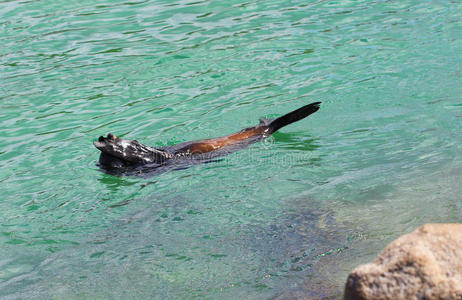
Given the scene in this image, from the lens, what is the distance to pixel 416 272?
9.26 ft

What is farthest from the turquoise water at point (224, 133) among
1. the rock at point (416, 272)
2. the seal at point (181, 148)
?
the rock at point (416, 272)

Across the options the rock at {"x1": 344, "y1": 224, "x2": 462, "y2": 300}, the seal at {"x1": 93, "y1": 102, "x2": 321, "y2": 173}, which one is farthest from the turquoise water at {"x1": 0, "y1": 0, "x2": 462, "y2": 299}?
the rock at {"x1": 344, "y1": 224, "x2": 462, "y2": 300}

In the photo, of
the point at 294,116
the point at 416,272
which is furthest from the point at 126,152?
the point at 416,272

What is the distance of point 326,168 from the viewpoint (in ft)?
20.6

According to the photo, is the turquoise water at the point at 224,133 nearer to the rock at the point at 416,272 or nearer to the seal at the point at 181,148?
the seal at the point at 181,148

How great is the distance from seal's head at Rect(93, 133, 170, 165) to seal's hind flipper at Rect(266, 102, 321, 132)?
1273 millimetres

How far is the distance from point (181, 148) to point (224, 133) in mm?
1091

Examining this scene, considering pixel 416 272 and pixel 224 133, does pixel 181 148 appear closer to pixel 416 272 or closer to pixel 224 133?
pixel 224 133

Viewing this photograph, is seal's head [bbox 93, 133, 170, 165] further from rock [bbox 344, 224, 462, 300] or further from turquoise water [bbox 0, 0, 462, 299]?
rock [bbox 344, 224, 462, 300]

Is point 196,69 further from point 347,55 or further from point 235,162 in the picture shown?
point 235,162

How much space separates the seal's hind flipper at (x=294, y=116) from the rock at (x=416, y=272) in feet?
12.4

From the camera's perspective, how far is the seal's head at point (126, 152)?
20.0 ft

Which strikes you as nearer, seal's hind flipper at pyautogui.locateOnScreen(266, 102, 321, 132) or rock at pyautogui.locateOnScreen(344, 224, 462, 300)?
rock at pyautogui.locateOnScreen(344, 224, 462, 300)

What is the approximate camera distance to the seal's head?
6.11 meters
